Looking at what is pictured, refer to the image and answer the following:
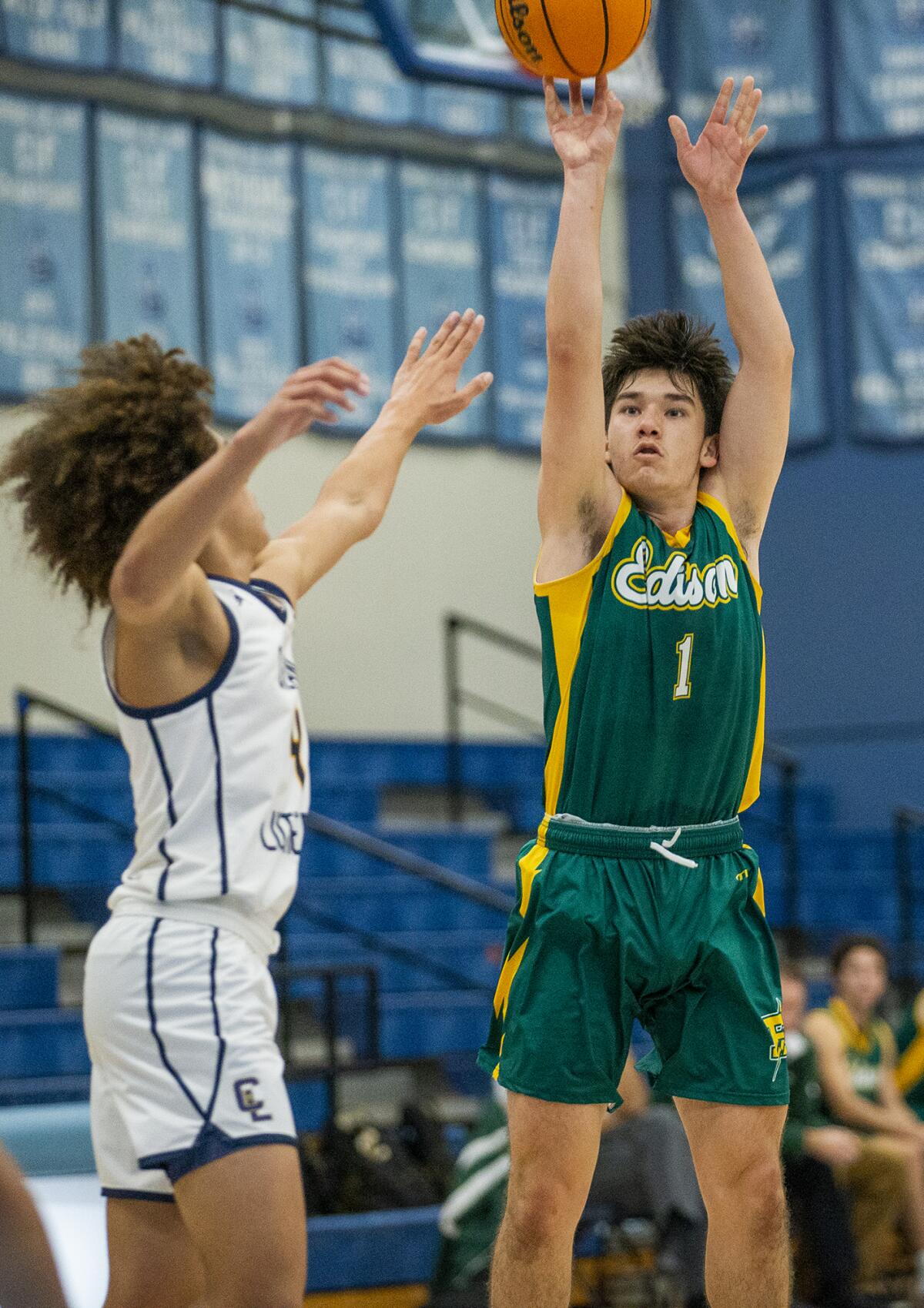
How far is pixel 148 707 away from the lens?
317 centimetres

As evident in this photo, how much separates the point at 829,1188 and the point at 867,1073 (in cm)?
91

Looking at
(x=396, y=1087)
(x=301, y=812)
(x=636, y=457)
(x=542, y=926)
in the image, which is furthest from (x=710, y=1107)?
(x=396, y=1087)

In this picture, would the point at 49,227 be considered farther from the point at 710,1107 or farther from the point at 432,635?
the point at 710,1107

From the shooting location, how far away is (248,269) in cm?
1052

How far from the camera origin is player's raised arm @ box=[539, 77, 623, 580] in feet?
11.0

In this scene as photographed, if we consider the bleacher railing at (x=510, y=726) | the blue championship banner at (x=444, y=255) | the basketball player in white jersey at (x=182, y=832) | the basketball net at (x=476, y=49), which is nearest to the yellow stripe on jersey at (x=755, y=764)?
the basketball player in white jersey at (x=182, y=832)

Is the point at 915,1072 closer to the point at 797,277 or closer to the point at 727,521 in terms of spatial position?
the point at 727,521

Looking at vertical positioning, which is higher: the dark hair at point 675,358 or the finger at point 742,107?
the finger at point 742,107

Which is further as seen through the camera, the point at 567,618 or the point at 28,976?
the point at 28,976

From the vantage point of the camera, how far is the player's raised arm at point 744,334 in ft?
11.7

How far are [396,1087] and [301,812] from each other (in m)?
5.36

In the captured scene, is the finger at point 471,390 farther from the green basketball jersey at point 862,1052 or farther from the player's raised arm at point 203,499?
the green basketball jersey at point 862,1052

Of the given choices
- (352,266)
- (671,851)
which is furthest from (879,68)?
(671,851)

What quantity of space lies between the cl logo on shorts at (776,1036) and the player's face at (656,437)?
981 mm
